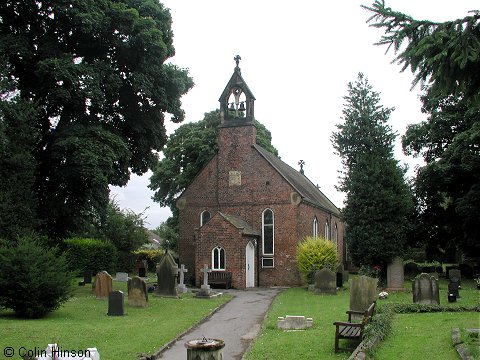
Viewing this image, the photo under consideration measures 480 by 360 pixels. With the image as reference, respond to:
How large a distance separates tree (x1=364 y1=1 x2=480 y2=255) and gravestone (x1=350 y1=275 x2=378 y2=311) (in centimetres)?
570

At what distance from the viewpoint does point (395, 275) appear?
2906 centimetres

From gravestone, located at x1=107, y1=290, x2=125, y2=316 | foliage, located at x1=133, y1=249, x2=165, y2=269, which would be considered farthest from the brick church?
foliage, located at x1=133, y1=249, x2=165, y2=269

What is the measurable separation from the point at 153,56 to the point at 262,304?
13305mm

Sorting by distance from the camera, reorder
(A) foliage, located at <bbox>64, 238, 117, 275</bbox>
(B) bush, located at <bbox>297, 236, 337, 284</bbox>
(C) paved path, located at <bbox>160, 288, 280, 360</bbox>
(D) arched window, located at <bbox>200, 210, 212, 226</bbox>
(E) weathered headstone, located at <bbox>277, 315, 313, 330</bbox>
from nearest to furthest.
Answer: (C) paved path, located at <bbox>160, 288, 280, 360</bbox> → (E) weathered headstone, located at <bbox>277, 315, 313, 330</bbox> → (B) bush, located at <bbox>297, 236, 337, 284</bbox> → (D) arched window, located at <bbox>200, 210, 212, 226</bbox> → (A) foliage, located at <bbox>64, 238, 117, 275</bbox>

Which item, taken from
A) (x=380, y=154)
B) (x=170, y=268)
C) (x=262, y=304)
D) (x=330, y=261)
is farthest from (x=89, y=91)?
(x=380, y=154)

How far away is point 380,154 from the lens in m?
31.8

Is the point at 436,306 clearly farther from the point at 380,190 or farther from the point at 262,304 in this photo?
the point at 380,190

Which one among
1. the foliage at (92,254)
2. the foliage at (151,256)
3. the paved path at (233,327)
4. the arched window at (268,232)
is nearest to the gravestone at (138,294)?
the paved path at (233,327)

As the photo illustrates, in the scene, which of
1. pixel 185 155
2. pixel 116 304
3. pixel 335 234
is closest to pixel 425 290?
pixel 116 304

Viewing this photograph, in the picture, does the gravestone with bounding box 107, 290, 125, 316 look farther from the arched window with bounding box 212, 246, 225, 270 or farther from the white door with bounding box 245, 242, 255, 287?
the white door with bounding box 245, 242, 255, 287

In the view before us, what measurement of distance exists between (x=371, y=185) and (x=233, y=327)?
17.4 meters

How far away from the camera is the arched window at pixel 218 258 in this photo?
3042 cm

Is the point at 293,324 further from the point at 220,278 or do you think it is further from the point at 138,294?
the point at 220,278

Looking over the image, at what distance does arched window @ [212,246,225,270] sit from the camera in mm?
30422
